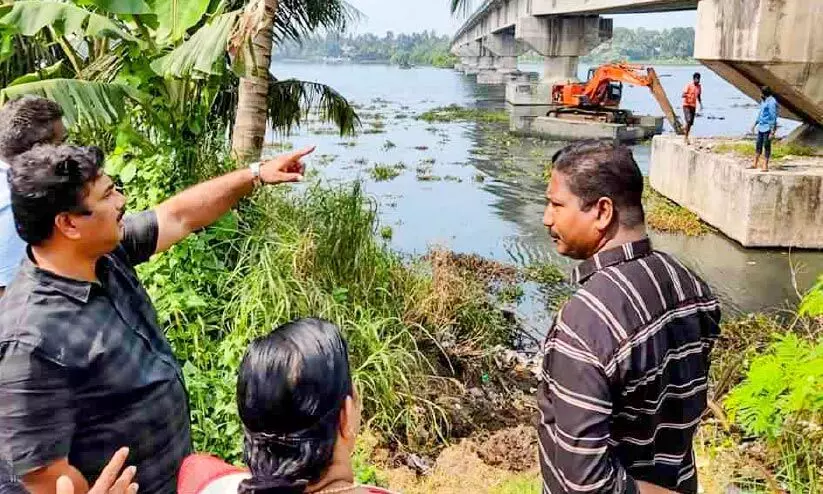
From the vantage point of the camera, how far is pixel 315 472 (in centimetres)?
128

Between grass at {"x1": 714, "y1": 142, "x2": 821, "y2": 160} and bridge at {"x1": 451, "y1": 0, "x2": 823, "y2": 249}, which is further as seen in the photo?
grass at {"x1": 714, "y1": 142, "x2": 821, "y2": 160}

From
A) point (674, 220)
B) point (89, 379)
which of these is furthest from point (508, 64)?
point (89, 379)

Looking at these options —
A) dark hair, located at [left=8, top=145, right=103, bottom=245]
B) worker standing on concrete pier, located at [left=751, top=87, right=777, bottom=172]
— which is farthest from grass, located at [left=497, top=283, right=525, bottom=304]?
dark hair, located at [left=8, top=145, right=103, bottom=245]

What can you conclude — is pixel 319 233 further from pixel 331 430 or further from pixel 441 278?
pixel 331 430

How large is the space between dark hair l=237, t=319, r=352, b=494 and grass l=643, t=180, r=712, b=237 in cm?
1178

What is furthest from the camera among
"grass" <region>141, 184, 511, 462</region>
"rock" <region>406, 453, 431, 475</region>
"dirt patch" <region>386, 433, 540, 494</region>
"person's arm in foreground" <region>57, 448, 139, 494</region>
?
"rock" <region>406, 453, 431, 475</region>

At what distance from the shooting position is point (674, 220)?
12773mm

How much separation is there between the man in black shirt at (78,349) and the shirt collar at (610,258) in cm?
110

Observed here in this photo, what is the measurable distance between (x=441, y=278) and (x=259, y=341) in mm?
5303

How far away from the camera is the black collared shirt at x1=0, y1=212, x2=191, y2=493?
5.63ft

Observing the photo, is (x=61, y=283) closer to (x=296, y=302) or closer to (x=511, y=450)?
(x=296, y=302)

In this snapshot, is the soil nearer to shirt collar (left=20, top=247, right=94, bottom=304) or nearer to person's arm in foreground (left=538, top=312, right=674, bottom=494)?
person's arm in foreground (left=538, top=312, right=674, bottom=494)

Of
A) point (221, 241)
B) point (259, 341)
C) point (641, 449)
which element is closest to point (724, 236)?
point (221, 241)

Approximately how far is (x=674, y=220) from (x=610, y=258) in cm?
1161
